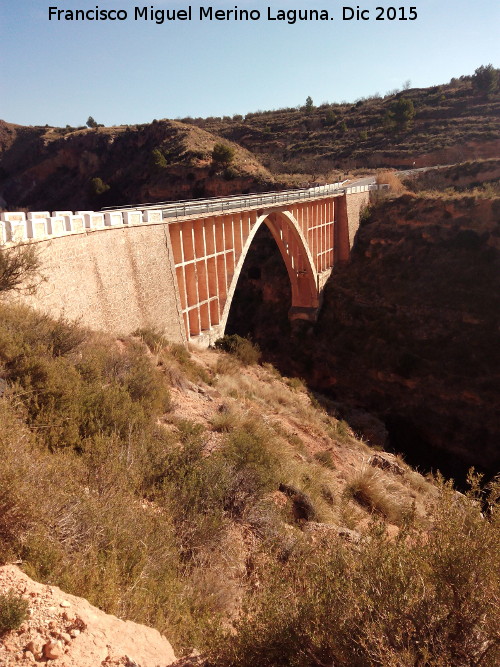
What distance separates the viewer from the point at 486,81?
60.5m

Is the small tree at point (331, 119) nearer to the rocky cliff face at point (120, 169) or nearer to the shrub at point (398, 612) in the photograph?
the rocky cliff face at point (120, 169)

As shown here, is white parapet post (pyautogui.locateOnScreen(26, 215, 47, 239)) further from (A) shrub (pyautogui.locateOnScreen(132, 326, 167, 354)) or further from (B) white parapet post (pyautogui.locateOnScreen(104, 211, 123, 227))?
(A) shrub (pyautogui.locateOnScreen(132, 326, 167, 354))

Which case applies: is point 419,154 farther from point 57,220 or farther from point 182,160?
point 57,220

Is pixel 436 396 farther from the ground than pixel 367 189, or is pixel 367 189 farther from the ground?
pixel 367 189

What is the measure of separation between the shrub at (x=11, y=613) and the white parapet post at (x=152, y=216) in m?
13.5

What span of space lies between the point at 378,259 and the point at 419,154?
79.9 ft

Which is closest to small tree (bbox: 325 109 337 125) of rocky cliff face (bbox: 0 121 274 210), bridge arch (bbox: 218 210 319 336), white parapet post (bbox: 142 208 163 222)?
rocky cliff face (bbox: 0 121 274 210)

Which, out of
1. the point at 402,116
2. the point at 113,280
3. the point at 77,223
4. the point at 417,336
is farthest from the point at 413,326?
the point at 402,116

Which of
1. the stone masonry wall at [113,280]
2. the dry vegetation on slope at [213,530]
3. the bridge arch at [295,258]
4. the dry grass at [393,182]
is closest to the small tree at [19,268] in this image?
the stone masonry wall at [113,280]

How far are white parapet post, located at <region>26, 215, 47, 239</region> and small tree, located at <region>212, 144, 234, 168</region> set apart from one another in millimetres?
39795

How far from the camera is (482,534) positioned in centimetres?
409

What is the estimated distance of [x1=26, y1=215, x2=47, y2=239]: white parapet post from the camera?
442 inches

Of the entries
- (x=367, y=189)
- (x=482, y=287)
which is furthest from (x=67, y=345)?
(x=367, y=189)

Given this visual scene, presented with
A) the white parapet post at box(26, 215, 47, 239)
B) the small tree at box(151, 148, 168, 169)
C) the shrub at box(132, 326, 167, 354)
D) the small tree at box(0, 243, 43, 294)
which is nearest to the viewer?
the small tree at box(0, 243, 43, 294)
